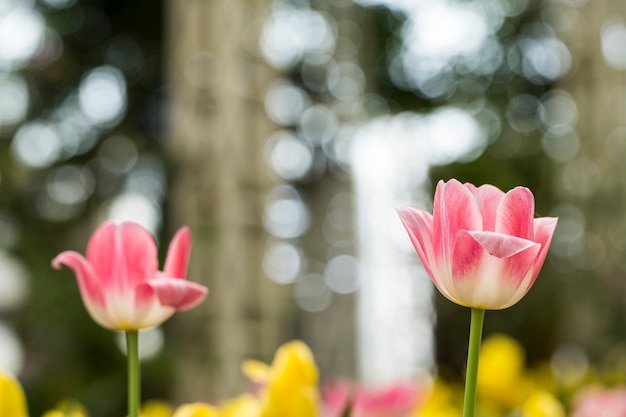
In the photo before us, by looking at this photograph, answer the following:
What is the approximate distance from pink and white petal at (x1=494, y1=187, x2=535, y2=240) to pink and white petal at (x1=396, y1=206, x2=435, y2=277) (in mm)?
24

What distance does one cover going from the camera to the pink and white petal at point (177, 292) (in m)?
0.34

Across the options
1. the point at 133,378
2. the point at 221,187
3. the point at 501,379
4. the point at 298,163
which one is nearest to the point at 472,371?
the point at 133,378

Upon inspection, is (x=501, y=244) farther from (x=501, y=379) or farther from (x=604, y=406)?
(x=501, y=379)

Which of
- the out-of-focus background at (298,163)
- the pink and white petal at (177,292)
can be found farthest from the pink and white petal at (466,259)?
the out-of-focus background at (298,163)

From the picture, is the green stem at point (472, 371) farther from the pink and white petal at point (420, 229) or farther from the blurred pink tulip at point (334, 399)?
the blurred pink tulip at point (334, 399)

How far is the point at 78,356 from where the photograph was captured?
2.06 meters

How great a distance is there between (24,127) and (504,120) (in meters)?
2.05

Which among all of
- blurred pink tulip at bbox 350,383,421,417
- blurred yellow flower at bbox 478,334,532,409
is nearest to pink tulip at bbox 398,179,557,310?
blurred pink tulip at bbox 350,383,421,417

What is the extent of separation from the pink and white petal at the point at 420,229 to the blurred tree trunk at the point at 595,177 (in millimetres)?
2525

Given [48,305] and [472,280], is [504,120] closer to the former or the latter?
[48,305]

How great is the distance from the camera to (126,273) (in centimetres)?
36

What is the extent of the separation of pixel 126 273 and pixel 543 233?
0.17 m

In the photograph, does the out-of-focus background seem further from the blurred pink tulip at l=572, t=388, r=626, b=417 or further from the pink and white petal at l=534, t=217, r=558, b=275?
the pink and white petal at l=534, t=217, r=558, b=275

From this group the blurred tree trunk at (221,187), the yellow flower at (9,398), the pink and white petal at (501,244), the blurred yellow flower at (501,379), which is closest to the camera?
the pink and white petal at (501,244)
